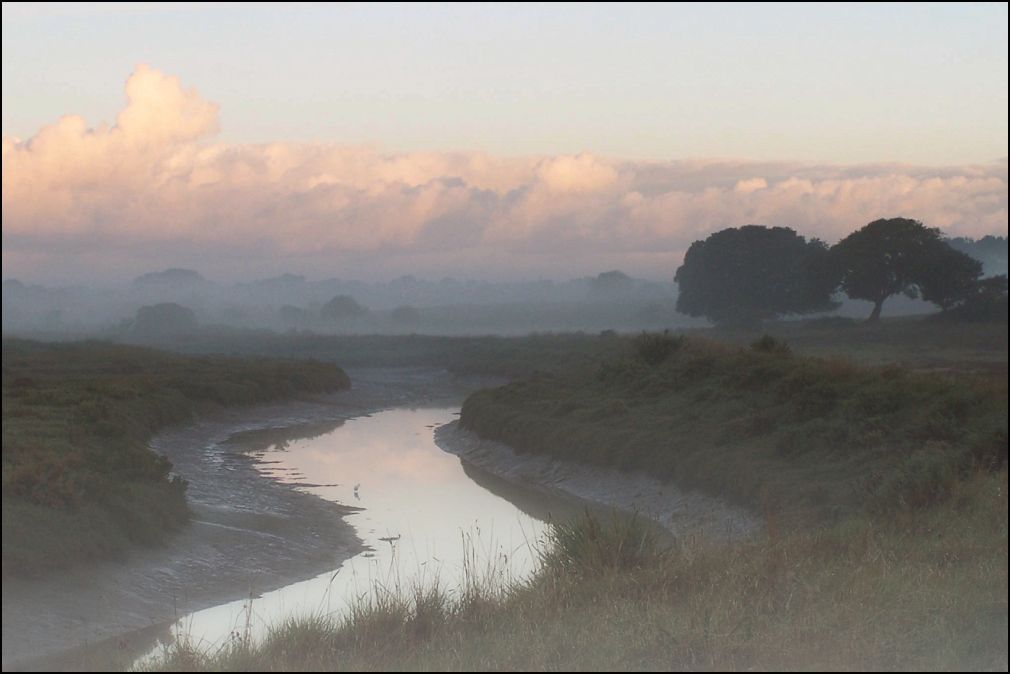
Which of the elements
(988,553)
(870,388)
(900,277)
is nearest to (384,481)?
(870,388)

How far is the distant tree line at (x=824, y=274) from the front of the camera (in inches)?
2852

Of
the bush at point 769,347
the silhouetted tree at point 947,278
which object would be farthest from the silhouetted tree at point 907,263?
the bush at point 769,347

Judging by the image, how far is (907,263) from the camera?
7225cm

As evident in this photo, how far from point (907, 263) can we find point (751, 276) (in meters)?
18.8

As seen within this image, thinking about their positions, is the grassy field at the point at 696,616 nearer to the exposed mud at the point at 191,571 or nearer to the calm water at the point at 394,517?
the calm water at the point at 394,517

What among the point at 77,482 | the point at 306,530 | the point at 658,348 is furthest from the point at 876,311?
the point at 77,482

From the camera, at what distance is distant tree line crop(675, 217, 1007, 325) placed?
238 ft

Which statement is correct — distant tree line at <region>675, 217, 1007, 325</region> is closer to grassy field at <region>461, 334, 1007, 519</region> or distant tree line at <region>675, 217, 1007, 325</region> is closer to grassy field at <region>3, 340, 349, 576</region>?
grassy field at <region>461, 334, 1007, 519</region>

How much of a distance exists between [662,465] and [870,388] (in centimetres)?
652

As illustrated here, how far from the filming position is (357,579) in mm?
20500

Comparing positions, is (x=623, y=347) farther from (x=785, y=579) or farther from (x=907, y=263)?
(x=785, y=579)

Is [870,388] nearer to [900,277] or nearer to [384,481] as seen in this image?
[384,481]

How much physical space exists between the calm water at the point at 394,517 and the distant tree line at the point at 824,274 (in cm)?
3753

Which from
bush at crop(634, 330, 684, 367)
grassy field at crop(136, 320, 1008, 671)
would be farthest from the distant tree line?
grassy field at crop(136, 320, 1008, 671)
